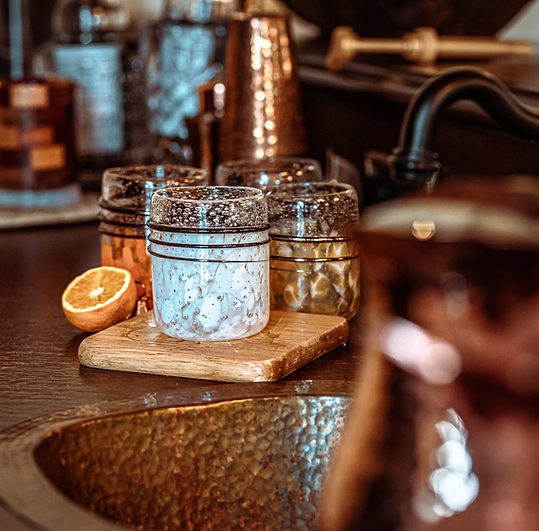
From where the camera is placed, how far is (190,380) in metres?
0.60

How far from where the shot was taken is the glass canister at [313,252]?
700 millimetres

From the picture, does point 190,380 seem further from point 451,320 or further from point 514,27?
point 514,27

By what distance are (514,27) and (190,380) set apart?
145 centimetres

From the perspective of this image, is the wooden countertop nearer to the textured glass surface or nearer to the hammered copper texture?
the hammered copper texture

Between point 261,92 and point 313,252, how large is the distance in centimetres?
48

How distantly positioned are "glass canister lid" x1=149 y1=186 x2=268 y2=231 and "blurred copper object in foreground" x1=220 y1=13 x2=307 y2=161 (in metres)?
0.50

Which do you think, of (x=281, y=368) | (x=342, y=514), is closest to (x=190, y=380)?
(x=281, y=368)

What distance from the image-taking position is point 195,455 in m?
0.53

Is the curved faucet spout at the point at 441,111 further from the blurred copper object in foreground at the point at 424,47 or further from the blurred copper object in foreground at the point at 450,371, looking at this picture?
the blurred copper object in foreground at the point at 424,47

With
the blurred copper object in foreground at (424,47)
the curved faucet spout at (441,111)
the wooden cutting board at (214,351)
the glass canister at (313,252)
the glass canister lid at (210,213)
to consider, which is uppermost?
the blurred copper object in foreground at (424,47)

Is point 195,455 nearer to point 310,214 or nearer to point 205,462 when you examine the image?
point 205,462

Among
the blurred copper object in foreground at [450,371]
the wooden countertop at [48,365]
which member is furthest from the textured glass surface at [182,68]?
the blurred copper object in foreground at [450,371]

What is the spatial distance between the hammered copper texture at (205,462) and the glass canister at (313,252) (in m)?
0.17

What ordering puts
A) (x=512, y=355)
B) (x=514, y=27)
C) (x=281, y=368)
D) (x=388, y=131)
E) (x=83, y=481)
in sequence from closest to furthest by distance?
(x=512, y=355) < (x=83, y=481) < (x=281, y=368) < (x=388, y=131) < (x=514, y=27)
